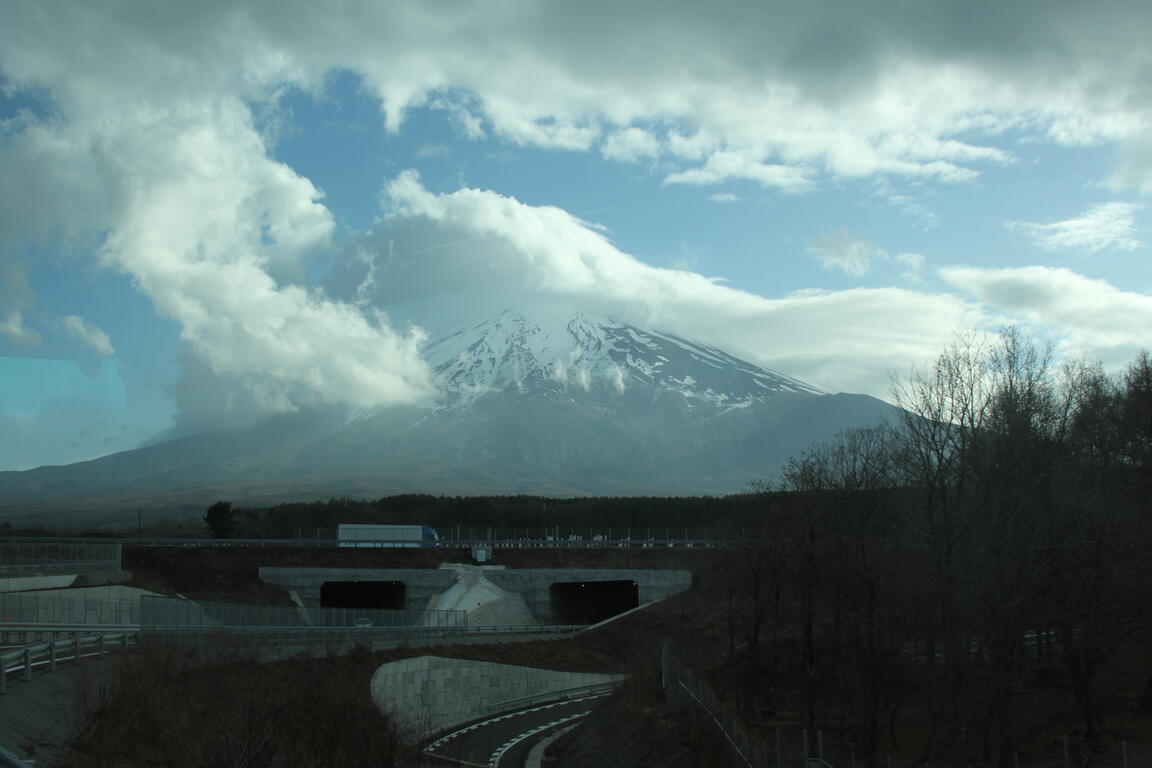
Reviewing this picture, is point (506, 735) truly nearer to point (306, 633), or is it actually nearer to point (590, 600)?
point (306, 633)

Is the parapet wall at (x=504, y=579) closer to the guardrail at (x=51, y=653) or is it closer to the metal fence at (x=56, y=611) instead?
the metal fence at (x=56, y=611)

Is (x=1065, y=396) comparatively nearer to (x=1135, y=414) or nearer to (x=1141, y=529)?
(x=1135, y=414)

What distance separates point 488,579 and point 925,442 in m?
58.5

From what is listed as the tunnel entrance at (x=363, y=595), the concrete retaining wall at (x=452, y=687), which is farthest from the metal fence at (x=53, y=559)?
the tunnel entrance at (x=363, y=595)

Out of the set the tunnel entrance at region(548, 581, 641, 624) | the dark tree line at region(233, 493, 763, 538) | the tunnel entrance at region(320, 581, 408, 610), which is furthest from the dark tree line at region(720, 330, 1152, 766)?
the dark tree line at region(233, 493, 763, 538)

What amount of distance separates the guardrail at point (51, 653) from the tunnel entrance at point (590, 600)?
59487 millimetres

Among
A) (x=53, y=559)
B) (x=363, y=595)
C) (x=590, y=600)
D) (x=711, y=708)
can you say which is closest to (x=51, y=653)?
(x=711, y=708)

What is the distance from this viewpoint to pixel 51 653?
2277 centimetres

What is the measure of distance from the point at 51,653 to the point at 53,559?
40.3 metres

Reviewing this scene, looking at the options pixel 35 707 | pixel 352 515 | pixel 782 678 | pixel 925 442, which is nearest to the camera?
pixel 35 707

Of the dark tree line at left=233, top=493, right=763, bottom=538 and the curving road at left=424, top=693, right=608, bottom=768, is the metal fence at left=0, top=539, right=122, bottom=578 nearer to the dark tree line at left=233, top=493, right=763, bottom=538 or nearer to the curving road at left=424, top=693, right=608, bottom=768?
the curving road at left=424, top=693, right=608, bottom=768

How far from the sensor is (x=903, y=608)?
122 ft

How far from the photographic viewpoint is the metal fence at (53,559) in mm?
53906

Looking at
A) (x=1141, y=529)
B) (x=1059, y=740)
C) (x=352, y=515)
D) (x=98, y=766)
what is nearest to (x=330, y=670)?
(x=98, y=766)
